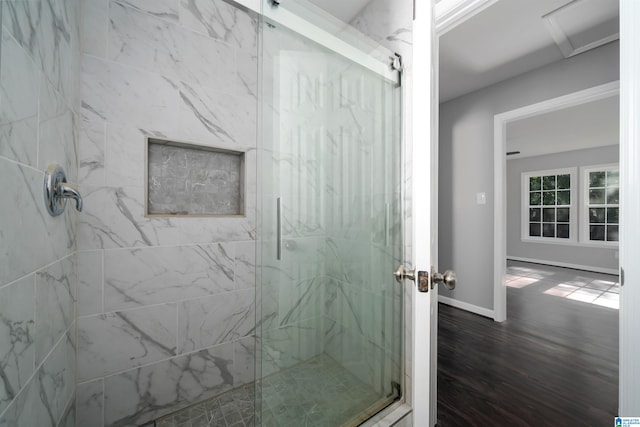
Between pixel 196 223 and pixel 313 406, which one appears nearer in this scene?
pixel 313 406

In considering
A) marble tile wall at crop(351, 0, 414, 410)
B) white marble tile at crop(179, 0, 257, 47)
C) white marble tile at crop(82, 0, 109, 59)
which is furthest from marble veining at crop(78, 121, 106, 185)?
marble tile wall at crop(351, 0, 414, 410)

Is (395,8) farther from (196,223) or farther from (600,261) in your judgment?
(600,261)

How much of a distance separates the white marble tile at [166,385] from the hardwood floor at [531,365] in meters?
1.26

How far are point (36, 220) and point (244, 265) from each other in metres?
0.96

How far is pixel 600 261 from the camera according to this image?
5.00 meters

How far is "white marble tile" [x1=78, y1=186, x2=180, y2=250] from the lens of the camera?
1.21 meters

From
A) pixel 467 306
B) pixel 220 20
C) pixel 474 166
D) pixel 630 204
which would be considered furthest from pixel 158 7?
pixel 467 306

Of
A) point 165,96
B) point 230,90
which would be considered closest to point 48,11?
point 165,96

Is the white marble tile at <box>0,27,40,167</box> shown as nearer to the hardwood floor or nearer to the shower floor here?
the shower floor

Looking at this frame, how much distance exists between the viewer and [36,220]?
0.81m

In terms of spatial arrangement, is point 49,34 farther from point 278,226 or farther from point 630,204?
point 630,204

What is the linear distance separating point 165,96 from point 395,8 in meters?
1.42

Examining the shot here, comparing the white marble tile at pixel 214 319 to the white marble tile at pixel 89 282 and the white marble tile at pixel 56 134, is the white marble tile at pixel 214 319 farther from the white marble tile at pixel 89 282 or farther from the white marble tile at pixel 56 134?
the white marble tile at pixel 56 134

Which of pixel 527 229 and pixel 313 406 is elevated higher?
pixel 527 229
